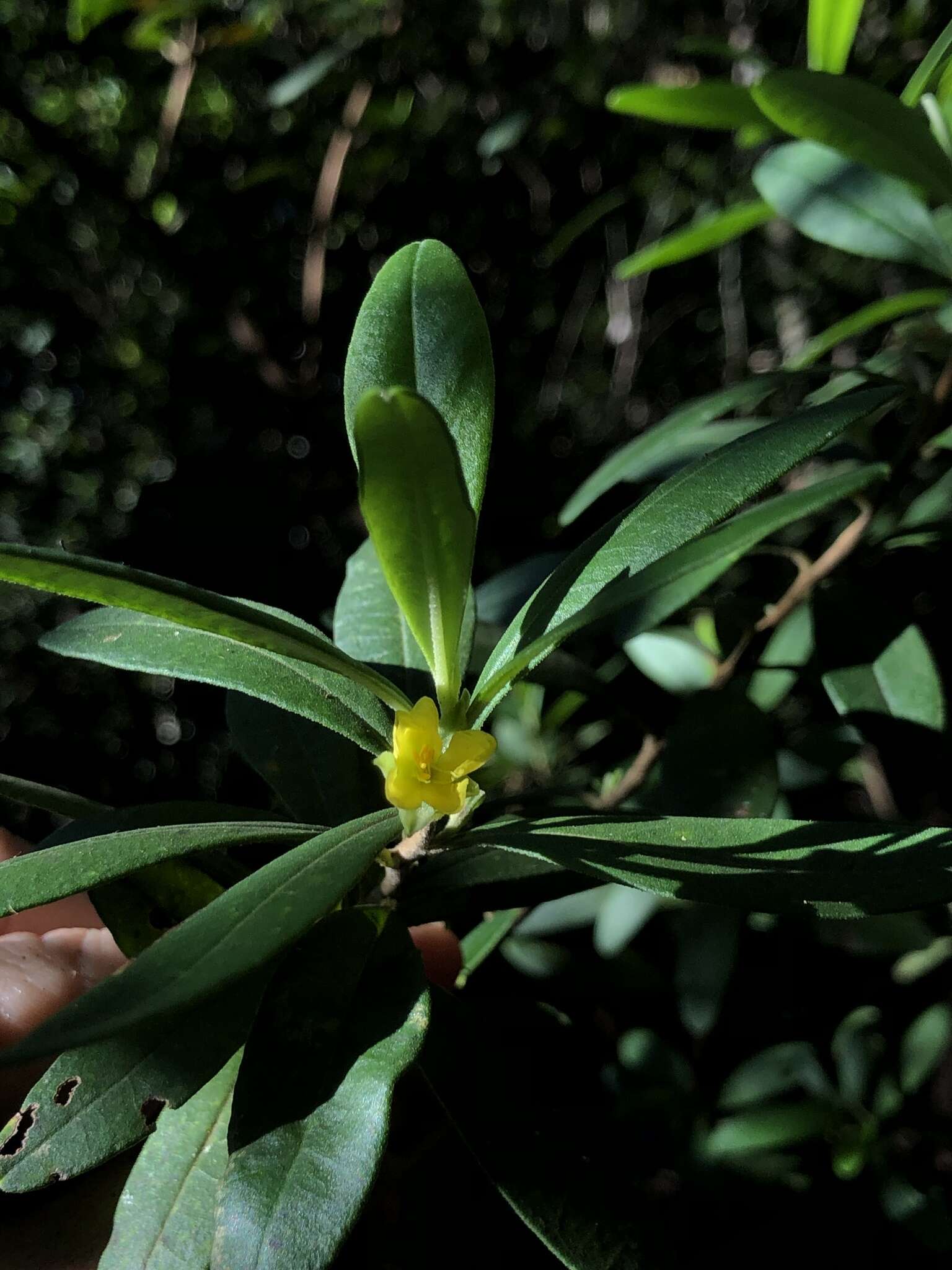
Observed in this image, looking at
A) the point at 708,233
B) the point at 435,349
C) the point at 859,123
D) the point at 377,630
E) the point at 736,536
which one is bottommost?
the point at 736,536

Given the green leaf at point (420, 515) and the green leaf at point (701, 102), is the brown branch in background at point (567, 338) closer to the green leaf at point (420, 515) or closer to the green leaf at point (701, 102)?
the green leaf at point (701, 102)

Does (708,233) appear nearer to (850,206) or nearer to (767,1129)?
(850,206)

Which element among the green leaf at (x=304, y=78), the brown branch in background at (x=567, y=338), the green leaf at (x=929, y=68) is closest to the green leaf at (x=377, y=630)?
the green leaf at (x=929, y=68)

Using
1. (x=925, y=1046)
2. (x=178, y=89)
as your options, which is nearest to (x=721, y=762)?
(x=925, y=1046)

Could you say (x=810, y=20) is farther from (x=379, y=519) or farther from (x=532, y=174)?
(x=532, y=174)

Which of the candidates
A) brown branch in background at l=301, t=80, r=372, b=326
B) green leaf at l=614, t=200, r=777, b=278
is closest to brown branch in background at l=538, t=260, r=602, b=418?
brown branch in background at l=301, t=80, r=372, b=326

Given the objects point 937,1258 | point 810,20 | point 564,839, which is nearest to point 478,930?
point 564,839

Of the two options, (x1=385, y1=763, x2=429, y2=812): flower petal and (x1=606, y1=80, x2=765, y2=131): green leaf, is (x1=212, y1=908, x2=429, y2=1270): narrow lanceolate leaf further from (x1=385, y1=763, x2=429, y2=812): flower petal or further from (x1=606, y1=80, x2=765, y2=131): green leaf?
(x1=606, y1=80, x2=765, y2=131): green leaf

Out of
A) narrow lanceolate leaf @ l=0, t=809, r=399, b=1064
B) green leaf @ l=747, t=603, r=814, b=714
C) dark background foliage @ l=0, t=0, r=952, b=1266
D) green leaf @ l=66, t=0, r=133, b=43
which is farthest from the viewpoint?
dark background foliage @ l=0, t=0, r=952, b=1266
